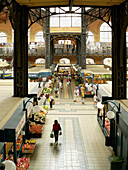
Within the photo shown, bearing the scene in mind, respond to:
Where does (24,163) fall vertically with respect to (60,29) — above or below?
below

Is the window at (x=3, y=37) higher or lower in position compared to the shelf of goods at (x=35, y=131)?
higher

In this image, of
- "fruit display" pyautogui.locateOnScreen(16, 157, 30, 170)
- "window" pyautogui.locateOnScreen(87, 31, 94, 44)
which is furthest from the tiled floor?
"window" pyautogui.locateOnScreen(87, 31, 94, 44)

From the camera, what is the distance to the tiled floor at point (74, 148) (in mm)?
8820

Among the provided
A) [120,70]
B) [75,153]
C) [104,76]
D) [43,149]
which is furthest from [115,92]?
[104,76]

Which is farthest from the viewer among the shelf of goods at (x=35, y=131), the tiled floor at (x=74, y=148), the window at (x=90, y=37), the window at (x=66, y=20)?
the window at (x=90, y=37)

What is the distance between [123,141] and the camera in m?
7.84

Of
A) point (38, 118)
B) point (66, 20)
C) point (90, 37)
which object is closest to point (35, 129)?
point (38, 118)

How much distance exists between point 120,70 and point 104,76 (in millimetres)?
12134

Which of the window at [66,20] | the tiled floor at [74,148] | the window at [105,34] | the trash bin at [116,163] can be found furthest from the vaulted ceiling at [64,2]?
the window at [105,34]

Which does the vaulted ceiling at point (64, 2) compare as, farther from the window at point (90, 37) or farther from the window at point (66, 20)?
the window at point (90, 37)

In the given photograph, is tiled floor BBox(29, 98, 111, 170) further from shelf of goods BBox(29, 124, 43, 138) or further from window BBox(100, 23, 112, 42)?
window BBox(100, 23, 112, 42)

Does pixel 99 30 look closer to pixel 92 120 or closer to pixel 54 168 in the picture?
pixel 92 120

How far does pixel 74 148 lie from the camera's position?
10.4 meters

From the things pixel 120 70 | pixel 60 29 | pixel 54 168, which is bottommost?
pixel 54 168
